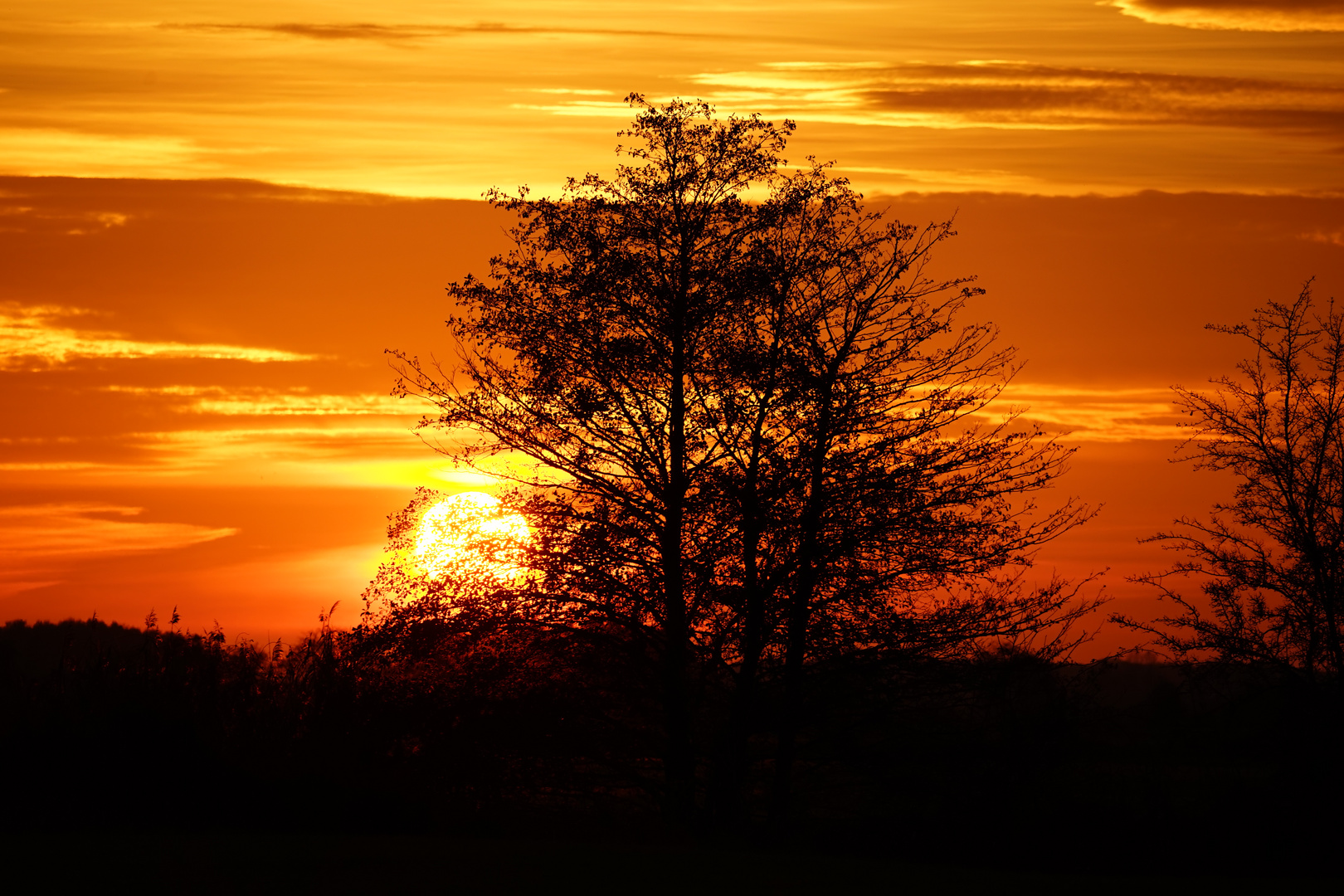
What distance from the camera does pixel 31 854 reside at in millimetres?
11117

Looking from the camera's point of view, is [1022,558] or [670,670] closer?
[670,670]

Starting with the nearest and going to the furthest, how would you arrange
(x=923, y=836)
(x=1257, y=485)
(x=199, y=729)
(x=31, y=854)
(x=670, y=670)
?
1. (x=31, y=854)
2. (x=199, y=729)
3. (x=670, y=670)
4. (x=923, y=836)
5. (x=1257, y=485)

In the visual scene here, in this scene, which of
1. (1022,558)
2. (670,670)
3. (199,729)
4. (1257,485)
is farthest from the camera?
(1257,485)

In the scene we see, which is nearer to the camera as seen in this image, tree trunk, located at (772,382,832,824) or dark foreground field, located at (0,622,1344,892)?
dark foreground field, located at (0,622,1344,892)

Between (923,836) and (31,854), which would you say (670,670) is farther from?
(31,854)

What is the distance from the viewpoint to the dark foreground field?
1143cm

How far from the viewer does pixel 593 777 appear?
18938mm

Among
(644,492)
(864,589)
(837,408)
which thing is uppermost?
(837,408)

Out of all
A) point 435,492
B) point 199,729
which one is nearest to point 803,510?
point 435,492

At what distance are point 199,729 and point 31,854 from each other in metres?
4.58

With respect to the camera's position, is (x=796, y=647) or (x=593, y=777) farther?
(x=593, y=777)

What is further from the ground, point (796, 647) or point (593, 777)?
point (796, 647)

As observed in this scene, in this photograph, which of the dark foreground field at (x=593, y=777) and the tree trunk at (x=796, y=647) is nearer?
the dark foreground field at (x=593, y=777)

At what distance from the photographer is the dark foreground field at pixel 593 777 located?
1143 centimetres
